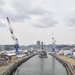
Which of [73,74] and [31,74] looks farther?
[31,74]

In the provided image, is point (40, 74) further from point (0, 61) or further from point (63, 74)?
point (0, 61)

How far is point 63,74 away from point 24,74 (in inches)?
565

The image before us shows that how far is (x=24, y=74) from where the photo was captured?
297ft

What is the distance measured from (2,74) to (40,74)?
20.6m

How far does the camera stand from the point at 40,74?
9088 centimetres

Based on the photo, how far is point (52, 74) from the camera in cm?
9119

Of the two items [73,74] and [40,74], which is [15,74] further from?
[73,74]

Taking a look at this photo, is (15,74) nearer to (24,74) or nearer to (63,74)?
(24,74)

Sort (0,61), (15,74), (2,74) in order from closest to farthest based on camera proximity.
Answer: (2,74) → (15,74) → (0,61)

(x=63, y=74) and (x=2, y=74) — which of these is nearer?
(x=2, y=74)

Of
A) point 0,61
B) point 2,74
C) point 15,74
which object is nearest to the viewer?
point 2,74

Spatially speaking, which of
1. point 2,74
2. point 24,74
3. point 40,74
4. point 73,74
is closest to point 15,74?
point 24,74

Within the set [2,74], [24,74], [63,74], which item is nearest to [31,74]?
[24,74]

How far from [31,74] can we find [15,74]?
19.4 feet
